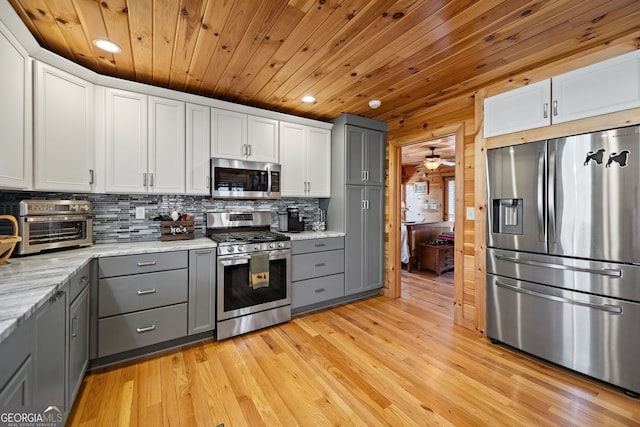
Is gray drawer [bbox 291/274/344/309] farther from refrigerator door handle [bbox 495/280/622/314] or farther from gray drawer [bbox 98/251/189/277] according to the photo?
refrigerator door handle [bbox 495/280/622/314]

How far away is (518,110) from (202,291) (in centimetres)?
321

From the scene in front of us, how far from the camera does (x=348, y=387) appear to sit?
6.36ft

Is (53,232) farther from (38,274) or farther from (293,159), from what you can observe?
(293,159)

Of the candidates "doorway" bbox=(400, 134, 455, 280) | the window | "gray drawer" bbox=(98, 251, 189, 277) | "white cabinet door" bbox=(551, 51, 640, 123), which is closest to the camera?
"white cabinet door" bbox=(551, 51, 640, 123)

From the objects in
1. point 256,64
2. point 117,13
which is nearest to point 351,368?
point 256,64

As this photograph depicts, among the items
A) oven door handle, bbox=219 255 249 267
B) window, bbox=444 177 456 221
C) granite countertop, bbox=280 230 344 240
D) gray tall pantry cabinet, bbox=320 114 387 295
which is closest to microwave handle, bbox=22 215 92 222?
oven door handle, bbox=219 255 249 267

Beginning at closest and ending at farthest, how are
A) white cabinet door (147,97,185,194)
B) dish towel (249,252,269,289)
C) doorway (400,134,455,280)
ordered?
white cabinet door (147,97,185,194)
dish towel (249,252,269,289)
doorway (400,134,455,280)

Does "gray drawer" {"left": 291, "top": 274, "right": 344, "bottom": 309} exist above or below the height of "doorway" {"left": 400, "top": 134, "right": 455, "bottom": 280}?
below

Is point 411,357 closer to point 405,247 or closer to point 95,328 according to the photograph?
point 95,328

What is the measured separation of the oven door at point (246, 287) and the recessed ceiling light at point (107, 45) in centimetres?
178

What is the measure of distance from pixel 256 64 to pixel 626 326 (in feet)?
10.7

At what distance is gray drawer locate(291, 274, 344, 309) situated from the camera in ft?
10.1

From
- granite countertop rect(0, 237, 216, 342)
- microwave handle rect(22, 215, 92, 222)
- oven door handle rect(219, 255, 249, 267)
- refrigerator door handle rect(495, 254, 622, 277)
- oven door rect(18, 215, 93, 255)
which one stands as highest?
microwave handle rect(22, 215, 92, 222)

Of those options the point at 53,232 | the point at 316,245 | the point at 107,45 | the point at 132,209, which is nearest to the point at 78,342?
the point at 53,232
